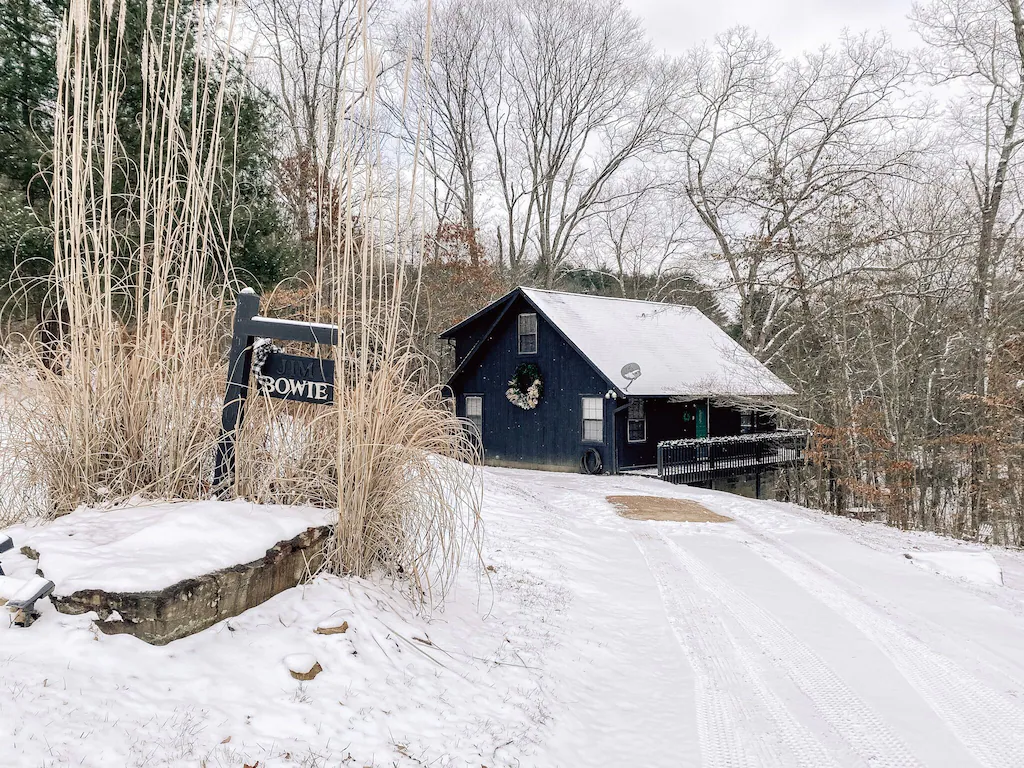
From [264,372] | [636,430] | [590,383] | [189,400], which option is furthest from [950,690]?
[636,430]

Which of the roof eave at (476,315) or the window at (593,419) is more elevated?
the roof eave at (476,315)

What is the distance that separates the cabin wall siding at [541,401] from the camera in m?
16.0

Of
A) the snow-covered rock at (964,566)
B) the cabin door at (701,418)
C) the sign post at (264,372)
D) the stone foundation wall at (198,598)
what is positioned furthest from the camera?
the cabin door at (701,418)

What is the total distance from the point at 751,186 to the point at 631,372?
20.4ft

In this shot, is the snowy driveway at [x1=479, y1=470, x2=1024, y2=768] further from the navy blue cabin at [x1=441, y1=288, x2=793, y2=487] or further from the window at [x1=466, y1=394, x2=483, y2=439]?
the window at [x1=466, y1=394, x2=483, y2=439]

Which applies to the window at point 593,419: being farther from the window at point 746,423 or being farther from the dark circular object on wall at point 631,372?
the window at point 746,423

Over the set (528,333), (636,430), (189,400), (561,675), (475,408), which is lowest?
(561,675)

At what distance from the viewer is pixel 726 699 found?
11.8 ft

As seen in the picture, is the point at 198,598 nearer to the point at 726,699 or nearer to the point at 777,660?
the point at 726,699

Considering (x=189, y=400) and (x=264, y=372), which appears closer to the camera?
(x=189, y=400)

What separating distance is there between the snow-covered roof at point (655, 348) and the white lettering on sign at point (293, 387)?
466 inches

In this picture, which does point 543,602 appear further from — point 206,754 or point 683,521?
point 683,521

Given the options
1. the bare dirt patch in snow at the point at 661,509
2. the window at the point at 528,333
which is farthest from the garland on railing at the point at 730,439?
the bare dirt patch in snow at the point at 661,509

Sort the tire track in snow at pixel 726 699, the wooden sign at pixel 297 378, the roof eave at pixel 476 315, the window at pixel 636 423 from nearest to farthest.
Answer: the tire track in snow at pixel 726 699
the wooden sign at pixel 297 378
the window at pixel 636 423
the roof eave at pixel 476 315
